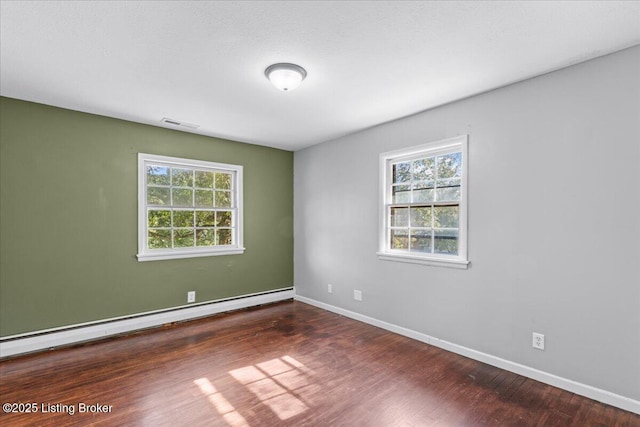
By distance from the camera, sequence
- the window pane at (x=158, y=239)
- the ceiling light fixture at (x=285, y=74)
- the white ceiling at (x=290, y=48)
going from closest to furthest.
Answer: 1. the white ceiling at (x=290, y=48)
2. the ceiling light fixture at (x=285, y=74)
3. the window pane at (x=158, y=239)

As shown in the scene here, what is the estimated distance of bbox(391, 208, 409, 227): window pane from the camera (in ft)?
12.0

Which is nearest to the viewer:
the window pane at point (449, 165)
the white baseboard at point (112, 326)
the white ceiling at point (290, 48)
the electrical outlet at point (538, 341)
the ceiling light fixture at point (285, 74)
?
the white ceiling at point (290, 48)

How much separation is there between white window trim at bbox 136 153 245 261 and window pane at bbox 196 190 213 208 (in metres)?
0.36

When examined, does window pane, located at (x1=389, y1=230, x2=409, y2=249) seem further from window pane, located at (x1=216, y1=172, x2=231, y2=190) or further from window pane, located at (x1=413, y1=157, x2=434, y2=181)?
window pane, located at (x1=216, y1=172, x2=231, y2=190)

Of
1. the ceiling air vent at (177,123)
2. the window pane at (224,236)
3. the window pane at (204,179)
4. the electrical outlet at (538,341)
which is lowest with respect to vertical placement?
the electrical outlet at (538,341)

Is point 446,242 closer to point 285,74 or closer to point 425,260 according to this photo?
point 425,260

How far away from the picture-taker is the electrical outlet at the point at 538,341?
253 centimetres

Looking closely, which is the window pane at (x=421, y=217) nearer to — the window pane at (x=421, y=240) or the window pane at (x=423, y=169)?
the window pane at (x=421, y=240)

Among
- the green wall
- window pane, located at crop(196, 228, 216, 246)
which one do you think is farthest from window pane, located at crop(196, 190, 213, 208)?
the green wall

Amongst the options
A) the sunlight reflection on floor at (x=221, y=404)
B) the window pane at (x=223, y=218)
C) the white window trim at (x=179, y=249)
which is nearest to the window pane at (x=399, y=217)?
the white window trim at (x=179, y=249)

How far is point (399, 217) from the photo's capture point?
376 cm

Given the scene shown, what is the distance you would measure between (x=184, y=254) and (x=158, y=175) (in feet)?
3.60

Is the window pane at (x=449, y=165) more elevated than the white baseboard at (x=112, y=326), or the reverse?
the window pane at (x=449, y=165)

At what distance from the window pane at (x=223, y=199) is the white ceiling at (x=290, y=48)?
1.51 metres
